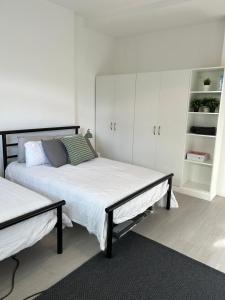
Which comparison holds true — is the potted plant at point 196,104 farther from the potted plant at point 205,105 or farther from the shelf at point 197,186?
Answer: the shelf at point 197,186

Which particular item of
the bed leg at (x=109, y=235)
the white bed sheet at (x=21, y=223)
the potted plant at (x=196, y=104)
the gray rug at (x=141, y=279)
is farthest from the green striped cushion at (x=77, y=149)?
the potted plant at (x=196, y=104)

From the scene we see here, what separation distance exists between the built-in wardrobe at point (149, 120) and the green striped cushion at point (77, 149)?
106 centimetres

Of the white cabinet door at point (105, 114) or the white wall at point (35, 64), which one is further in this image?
the white cabinet door at point (105, 114)

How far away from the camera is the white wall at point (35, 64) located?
295cm

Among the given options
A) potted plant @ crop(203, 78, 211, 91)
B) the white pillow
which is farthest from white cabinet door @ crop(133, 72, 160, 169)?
the white pillow

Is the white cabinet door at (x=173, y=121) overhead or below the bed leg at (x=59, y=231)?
overhead

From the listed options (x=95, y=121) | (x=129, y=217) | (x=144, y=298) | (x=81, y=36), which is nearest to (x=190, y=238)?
(x=129, y=217)

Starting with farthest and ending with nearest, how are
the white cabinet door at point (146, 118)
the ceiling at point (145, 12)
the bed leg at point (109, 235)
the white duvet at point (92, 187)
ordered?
the white cabinet door at point (146, 118) → the ceiling at point (145, 12) → the white duvet at point (92, 187) → the bed leg at point (109, 235)

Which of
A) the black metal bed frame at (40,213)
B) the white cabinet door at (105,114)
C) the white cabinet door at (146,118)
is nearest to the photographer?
the black metal bed frame at (40,213)

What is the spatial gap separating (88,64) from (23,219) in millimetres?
3236

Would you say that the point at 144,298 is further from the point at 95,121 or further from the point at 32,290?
the point at 95,121

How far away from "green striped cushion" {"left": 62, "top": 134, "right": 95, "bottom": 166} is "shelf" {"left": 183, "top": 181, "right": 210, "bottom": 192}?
1670mm

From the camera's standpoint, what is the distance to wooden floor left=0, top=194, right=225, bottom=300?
73.0 inches

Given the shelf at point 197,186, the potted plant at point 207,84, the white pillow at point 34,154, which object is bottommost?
the shelf at point 197,186
